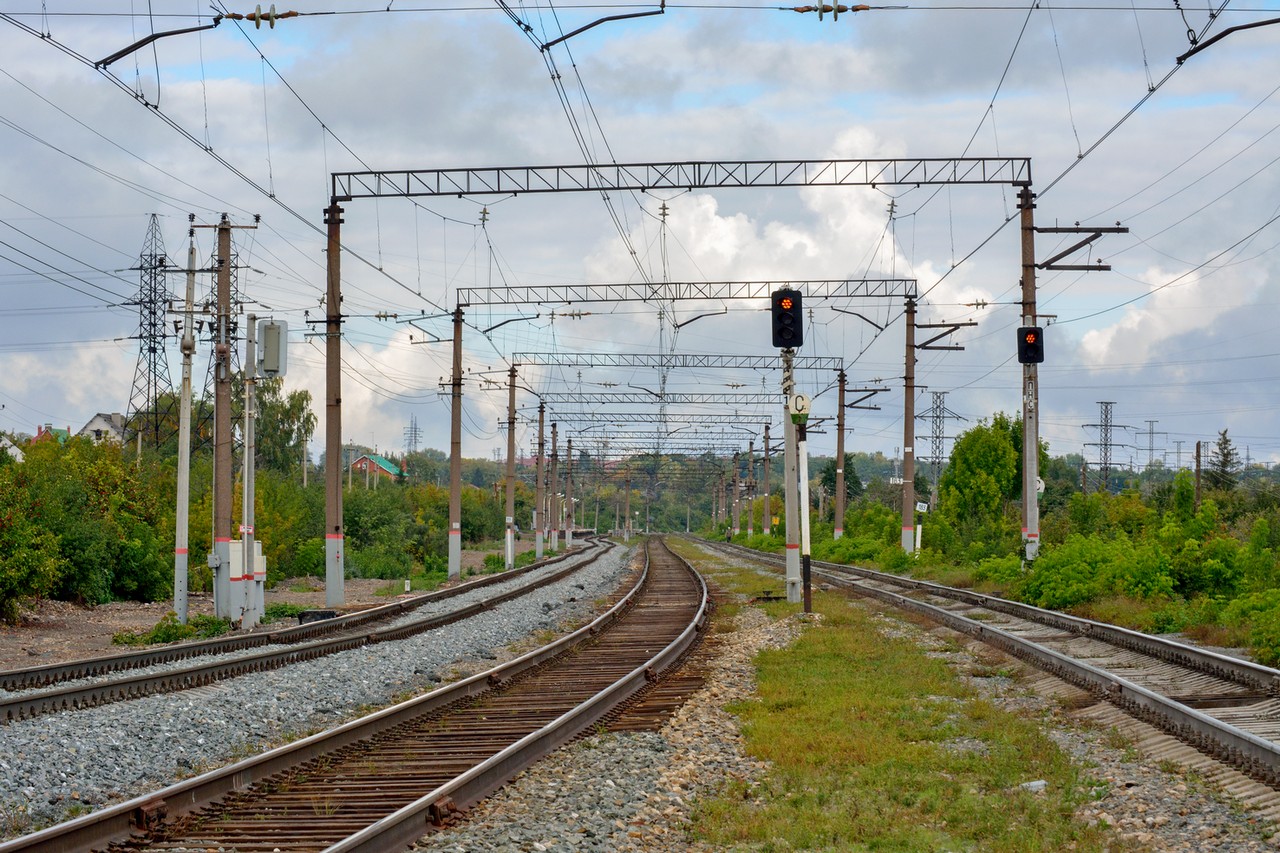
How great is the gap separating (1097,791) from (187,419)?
2282 cm

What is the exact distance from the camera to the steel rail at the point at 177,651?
16516mm

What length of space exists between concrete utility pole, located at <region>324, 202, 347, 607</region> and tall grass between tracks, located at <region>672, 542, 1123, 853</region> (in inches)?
668

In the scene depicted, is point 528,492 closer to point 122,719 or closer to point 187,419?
point 187,419

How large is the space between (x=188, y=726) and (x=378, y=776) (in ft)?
11.6

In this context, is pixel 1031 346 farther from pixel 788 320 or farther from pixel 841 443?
pixel 841 443

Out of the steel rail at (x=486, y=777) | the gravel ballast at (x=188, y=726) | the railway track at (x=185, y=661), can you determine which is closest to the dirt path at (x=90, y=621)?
the railway track at (x=185, y=661)

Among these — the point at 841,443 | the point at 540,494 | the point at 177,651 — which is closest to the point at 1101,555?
the point at 177,651

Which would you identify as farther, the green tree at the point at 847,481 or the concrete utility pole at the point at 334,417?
the green tree at the point at 847,481

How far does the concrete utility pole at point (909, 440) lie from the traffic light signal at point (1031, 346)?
51.7ft

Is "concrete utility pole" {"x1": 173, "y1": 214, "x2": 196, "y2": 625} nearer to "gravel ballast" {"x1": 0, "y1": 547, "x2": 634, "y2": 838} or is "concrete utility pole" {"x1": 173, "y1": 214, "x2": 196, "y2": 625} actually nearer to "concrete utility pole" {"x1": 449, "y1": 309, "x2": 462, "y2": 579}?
"gravel ballast" {"x1": 0, "y1": 547, "x2": 634, "y2": 838}

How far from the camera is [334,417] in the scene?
32.3 meters

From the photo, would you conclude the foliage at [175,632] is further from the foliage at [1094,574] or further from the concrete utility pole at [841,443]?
the concrete utility pole at [841,443]

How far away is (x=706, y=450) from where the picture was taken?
97312mm

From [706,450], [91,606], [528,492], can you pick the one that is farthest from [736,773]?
[528,492]
